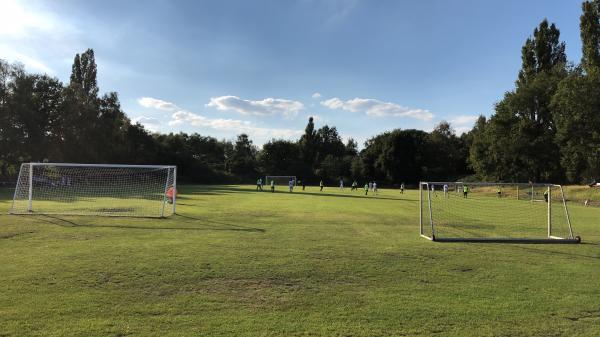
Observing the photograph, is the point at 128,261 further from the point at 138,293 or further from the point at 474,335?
the point at 474,335

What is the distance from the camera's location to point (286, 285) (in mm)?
6840

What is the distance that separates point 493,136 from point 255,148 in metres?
68.9

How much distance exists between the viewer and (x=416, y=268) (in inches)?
323

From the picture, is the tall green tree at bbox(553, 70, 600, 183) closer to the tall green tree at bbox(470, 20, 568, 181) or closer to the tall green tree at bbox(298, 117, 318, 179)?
the tall green tree at bbox(470, 20, 568, 181)

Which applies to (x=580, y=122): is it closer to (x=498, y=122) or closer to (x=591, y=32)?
(x=591, y=32)

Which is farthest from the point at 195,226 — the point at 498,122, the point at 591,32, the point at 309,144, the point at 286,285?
the point at 309,144

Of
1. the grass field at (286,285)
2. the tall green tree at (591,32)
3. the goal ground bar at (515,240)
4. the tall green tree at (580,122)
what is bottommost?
the grass field at (286,285)

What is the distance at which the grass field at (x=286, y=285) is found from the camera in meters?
5.10

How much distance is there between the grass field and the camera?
5.10m

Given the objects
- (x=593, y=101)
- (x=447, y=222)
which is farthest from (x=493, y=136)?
(x=447, y=222)

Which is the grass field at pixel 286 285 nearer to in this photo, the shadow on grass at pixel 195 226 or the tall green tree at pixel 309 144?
the shadow on grass at pixel 195 226

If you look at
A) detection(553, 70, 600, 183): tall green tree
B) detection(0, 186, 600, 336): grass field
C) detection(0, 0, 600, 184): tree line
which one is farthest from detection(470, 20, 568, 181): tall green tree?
detection(0, 186, 600, 336): grass field

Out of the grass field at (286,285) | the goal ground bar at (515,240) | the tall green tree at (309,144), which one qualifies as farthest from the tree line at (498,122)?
the grass field at (286,285)

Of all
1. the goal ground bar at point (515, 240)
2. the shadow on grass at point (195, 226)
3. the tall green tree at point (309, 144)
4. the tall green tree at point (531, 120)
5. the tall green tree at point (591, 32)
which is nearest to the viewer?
the goal ground bar at point (515, 240)
